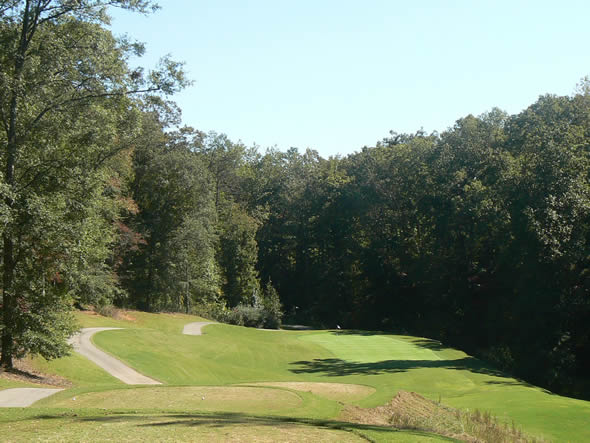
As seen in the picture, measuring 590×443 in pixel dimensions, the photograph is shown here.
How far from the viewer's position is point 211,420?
1073cm

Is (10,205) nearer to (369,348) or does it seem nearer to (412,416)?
(412,416)

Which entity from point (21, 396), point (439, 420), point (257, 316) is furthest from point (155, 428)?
point (257, 316)

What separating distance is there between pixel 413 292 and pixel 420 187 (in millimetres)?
10996

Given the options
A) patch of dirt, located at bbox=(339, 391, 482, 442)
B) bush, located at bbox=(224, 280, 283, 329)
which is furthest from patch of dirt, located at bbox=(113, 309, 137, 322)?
patch of dirt, located at bbox=(339, 391, 482, 442)

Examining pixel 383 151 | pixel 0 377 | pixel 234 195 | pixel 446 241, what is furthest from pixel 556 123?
pixel 234 195

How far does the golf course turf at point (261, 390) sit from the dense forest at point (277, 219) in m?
4.58

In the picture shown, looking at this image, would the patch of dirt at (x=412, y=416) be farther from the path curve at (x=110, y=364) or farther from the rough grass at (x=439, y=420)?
the path curve at (x=110, y=364)

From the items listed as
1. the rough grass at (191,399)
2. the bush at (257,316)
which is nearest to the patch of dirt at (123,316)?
the bush at (257,316)

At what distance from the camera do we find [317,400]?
1502cm

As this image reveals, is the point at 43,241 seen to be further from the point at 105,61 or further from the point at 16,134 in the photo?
the point at 105,61

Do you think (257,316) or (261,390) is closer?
(261,390)

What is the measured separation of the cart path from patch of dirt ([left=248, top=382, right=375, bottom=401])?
21.3ft

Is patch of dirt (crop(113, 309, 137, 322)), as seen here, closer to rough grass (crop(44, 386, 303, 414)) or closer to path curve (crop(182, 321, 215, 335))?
path curve (crop(182, 321, 215, 335))

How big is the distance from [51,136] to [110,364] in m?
9.15
